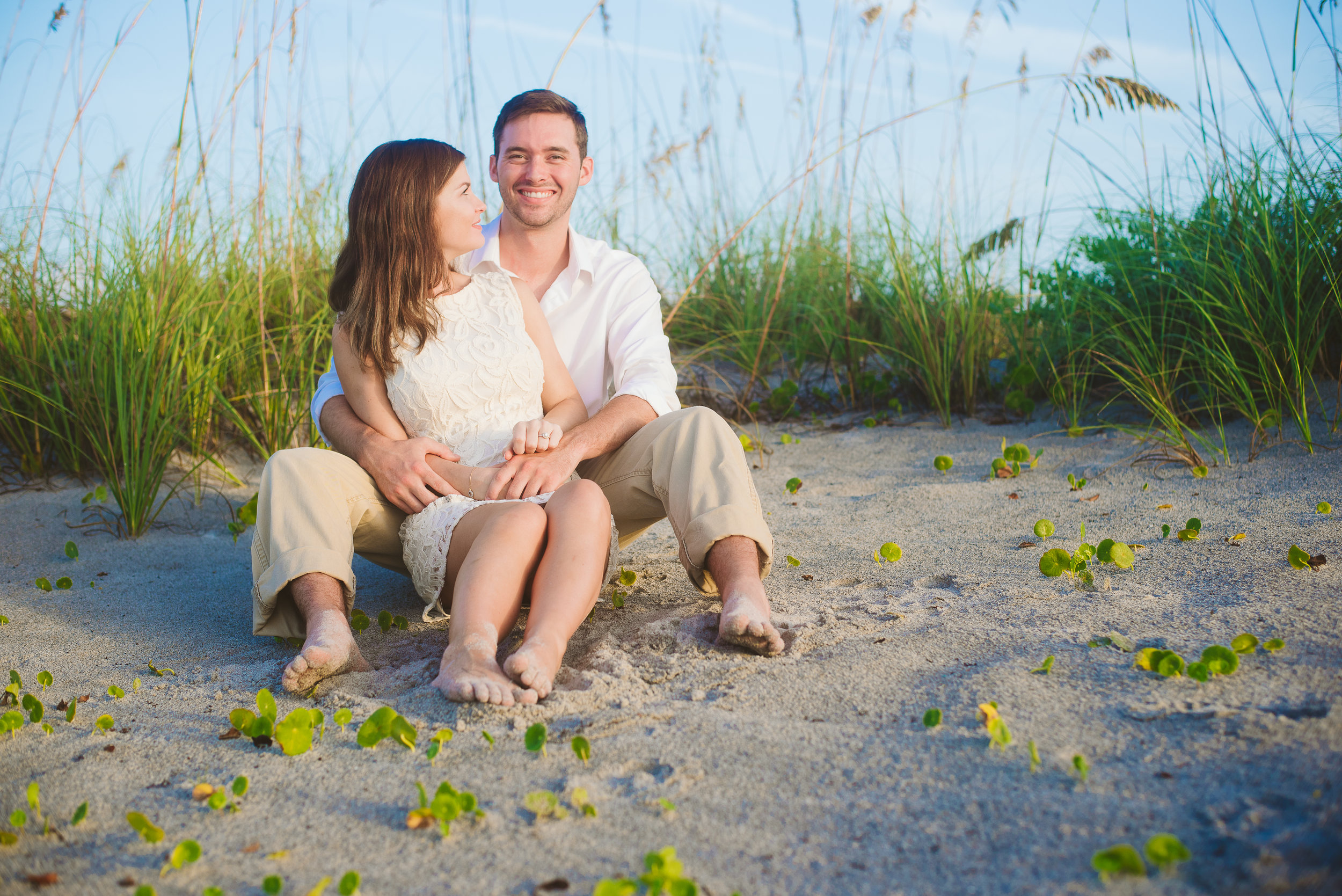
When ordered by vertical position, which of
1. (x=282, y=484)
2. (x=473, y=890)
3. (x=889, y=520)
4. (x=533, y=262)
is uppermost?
(x=533, y=262)

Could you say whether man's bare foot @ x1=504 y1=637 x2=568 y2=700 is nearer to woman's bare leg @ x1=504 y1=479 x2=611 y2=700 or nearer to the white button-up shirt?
woman's bare leg @ x1=504 y1=479 x2=611 y2=700

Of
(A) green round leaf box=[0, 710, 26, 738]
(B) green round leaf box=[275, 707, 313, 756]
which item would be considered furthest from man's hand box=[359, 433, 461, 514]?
(A) green round leaf box=[0, 710, 26, 738]

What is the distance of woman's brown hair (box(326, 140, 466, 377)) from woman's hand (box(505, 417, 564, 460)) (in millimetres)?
323

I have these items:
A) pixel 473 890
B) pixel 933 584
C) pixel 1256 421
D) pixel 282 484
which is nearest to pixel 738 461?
pixel 933 584

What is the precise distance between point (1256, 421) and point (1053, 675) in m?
1.76

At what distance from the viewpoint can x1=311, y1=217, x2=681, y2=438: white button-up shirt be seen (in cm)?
243

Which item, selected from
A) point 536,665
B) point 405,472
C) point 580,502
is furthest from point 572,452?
point 536,665

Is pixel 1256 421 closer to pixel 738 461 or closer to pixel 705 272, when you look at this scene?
pixel 738 461

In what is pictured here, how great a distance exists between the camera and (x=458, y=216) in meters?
2.08

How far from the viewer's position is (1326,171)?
2.90 meters

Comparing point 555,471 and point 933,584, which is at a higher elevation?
point 555,471

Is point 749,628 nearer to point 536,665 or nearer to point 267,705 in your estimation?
point 536,665

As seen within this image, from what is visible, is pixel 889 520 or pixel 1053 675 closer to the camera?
pixel 1053 675

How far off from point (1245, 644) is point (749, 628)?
81 cm
